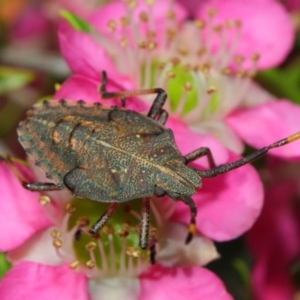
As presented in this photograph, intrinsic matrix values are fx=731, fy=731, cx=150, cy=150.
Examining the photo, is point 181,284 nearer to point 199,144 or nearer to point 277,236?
point 199,144

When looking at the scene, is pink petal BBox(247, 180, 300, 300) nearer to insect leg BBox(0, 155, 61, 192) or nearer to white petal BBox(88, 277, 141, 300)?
white petal BBox(88, 277, 141, 300)

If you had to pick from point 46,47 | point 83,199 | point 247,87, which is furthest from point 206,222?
point 46,47

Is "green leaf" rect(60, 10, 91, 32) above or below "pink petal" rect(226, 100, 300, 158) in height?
above

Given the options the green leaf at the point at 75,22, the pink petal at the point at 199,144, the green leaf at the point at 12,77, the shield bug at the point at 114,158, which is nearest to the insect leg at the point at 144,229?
the shield bug at the point at 114,158

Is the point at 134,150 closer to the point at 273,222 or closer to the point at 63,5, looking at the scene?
the point at 273,222

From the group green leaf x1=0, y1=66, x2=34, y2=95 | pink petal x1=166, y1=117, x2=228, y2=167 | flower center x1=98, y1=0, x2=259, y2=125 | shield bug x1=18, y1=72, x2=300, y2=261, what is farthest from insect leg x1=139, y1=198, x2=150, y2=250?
green leaf x1=0, y1=66, x2=34, y2=95
